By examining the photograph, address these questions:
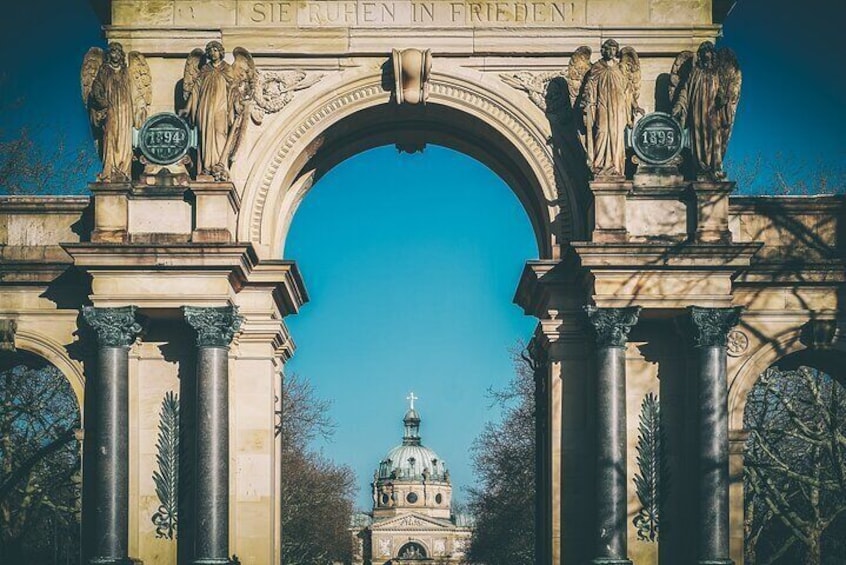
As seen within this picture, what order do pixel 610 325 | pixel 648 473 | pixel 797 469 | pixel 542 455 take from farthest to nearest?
pixel 797 469, pixel 542 455, pixel 648 473, pixel 610 325

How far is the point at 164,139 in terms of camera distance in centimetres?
3509

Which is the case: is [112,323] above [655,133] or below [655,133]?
below

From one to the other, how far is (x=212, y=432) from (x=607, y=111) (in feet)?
31.5

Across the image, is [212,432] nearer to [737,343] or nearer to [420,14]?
[420,14]

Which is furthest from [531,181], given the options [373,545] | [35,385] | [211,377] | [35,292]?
[373,545]

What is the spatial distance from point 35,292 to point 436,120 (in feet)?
28.9

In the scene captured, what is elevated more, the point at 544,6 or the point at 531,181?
the point at 544,6

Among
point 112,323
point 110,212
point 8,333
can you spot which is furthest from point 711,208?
point 8,333

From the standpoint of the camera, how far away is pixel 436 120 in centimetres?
3753

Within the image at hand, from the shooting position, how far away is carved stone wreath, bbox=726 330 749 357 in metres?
36.5

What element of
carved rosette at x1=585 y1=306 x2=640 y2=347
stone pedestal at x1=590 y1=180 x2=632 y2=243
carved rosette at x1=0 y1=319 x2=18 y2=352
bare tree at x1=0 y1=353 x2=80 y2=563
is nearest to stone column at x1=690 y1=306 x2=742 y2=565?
carved rosette at x1=585 y1=306 x2=640 y2=347

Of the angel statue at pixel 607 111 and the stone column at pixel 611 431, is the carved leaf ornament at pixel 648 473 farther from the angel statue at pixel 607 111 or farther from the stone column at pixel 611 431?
the angel statue at pixel 607 111

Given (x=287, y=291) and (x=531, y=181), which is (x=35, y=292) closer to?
(x=287, y=291)

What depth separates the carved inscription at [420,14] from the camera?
36.2m
